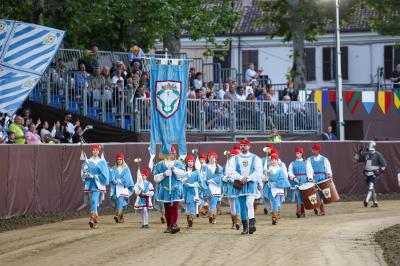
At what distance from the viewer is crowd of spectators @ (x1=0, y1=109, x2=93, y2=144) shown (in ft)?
108

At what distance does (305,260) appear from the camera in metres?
22.0

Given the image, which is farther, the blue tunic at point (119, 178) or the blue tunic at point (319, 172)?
the blue tunic at point (319, 172)

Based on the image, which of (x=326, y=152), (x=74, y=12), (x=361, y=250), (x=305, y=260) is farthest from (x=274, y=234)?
(x=326, y=152)

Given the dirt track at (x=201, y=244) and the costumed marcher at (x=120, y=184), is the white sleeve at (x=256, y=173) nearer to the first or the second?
the dirt track at (x=201, y=244)

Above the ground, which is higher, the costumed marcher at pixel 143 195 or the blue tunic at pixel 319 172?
the blue tunic at pixel 319 172

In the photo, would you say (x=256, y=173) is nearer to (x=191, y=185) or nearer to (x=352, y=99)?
(x=191, y=185)

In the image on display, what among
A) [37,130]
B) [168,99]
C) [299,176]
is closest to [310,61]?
[37,130]

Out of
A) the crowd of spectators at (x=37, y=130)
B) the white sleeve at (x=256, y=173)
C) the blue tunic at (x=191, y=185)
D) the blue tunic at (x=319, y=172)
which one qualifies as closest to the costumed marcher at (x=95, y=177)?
the crowd of spectators at (x=37, y=130)

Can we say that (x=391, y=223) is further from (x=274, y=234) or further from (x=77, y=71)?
(x=77, y=71)

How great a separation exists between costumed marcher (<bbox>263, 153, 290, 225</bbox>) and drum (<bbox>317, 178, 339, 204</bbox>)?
1.76 meters

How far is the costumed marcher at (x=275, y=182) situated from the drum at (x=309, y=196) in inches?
24.2

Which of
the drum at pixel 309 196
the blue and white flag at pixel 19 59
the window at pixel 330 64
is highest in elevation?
the window at pixel 330 64

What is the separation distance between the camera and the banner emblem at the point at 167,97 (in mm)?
29625

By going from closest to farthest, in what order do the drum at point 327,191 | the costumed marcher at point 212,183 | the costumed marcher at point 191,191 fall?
the costumed marcher at point 191,191, the costumed marcher at point 212,183, the drum at point 327,191
